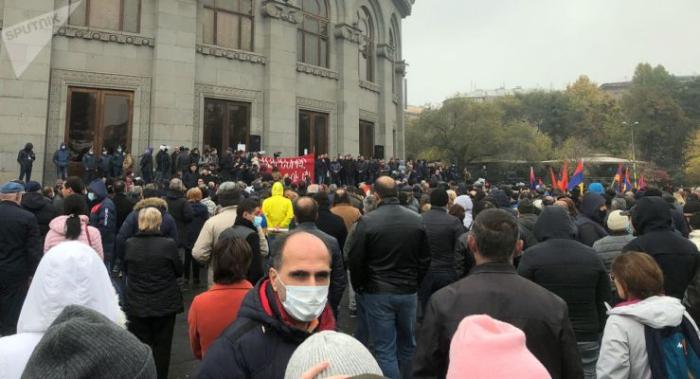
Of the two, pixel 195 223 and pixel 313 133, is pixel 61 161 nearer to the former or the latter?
pixel 195 223

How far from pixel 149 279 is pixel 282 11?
67.4 ft

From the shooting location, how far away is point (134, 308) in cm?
466

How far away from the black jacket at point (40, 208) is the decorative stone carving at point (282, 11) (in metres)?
17.5

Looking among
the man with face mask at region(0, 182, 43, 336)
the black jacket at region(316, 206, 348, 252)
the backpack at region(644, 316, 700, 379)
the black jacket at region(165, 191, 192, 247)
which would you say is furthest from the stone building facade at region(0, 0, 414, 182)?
the backpack at region(644, 316, 700, 379)

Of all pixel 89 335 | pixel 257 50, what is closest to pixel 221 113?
pixel 257 50

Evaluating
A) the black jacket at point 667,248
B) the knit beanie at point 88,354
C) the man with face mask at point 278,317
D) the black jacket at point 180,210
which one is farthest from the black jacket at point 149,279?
the black jacket at point 667,248

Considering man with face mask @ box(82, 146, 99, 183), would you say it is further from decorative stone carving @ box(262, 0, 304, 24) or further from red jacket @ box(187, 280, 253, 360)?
red jacket @ box(187, 280, 253, 360)

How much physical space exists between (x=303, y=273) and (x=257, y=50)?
71.4ft

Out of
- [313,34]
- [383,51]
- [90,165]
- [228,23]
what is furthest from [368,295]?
[383,51]

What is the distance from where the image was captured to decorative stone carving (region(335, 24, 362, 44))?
84.1ft

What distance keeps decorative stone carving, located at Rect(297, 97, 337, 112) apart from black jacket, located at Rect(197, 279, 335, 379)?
2217cm

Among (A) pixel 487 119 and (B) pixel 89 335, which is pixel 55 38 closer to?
(B) pixel 89 335

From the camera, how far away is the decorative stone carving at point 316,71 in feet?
78.7

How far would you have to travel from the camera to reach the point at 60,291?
2582 millimetres
